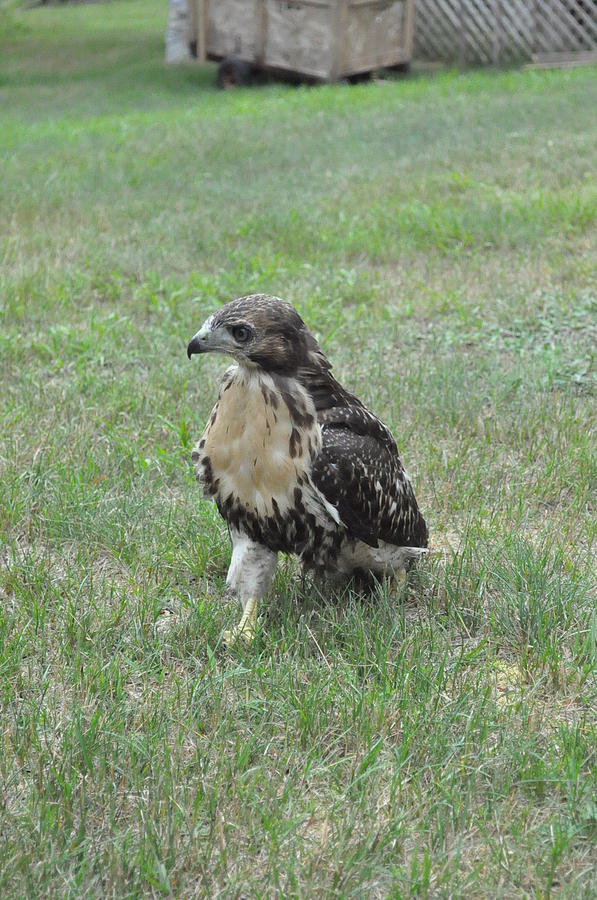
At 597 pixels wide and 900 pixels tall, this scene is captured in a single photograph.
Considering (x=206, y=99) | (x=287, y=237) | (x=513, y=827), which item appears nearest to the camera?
(x=513, y=827)

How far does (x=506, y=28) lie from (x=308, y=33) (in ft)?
14.4

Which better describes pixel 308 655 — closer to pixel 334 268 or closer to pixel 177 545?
pixel 177 545

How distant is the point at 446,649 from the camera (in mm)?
3500

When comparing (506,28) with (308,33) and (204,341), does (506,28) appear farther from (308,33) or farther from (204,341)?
(204,341)

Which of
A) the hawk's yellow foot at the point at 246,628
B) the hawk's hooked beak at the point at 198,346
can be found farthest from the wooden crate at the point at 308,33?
the hawk's yellow foot at the point at 246,628

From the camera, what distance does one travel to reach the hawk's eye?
11.6 ft

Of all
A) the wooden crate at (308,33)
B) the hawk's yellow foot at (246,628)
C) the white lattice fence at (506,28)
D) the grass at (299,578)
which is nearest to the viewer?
the grass at (299,578)

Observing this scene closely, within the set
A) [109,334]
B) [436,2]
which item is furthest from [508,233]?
[436,2]

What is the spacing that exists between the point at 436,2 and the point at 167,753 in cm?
2084

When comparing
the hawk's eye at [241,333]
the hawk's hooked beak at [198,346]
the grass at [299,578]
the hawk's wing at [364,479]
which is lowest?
the grass at [299,578]

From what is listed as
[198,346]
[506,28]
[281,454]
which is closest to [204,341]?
[198,346]

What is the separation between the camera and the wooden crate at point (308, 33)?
18.5 meters

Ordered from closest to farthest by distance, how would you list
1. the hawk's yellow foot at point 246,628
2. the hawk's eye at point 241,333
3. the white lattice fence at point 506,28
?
the hawk's eye at point 241,333 → the hawk's yellow foot at point 246,628 → the white lattice fence at point 506,28

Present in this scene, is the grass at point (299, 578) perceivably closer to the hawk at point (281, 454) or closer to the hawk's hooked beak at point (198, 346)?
the hawk at point (281, 454)
